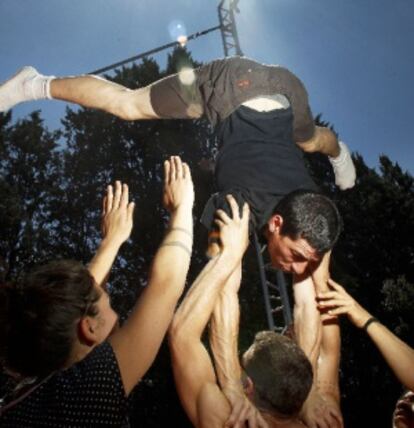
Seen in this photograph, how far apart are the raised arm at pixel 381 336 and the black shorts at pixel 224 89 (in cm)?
128

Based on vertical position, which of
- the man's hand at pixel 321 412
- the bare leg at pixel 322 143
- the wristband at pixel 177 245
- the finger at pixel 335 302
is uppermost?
the bare leg at pixel 322 143

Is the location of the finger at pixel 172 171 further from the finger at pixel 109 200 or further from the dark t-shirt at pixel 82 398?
the dark t-shirt at pixel 82 398

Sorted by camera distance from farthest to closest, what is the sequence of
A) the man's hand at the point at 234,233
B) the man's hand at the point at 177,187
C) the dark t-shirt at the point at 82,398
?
1. the man's hand at the point at 234,233
2. the man's hand at the point at 177,187
3. the dark t-shirt at the point at 82,398

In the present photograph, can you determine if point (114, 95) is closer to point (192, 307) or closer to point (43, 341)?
point (192, 307)

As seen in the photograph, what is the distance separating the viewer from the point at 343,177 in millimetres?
3951

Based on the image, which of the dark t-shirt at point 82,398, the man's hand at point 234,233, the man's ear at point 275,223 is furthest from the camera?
the man's ear at point 275,223

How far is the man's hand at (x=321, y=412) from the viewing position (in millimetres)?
2594

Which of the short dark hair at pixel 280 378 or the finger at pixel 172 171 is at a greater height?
the finger at pixel 172 171

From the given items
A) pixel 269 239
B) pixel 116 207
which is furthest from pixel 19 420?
pixel 269 239

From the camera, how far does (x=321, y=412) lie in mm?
2705

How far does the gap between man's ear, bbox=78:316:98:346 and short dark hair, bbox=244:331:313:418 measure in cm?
131

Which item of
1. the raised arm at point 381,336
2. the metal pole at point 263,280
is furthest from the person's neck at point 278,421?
the metal pole at point 263,280

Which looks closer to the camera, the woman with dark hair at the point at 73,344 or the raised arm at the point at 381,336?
the woman with dark hair at the point at 73,344

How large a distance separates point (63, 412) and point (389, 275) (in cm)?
1547
